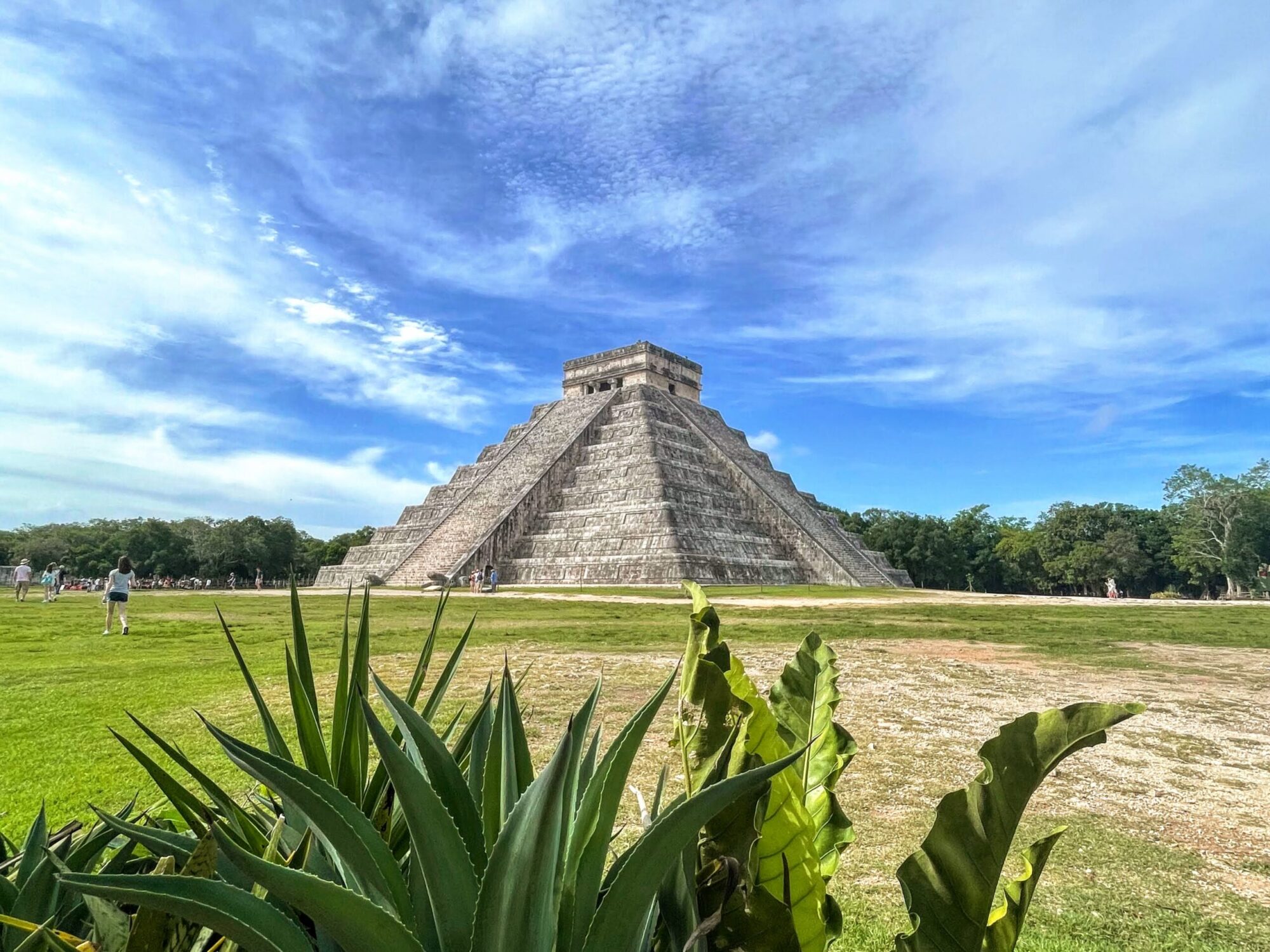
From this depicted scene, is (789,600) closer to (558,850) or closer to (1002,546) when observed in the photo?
(558,850)

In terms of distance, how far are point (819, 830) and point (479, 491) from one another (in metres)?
36.3

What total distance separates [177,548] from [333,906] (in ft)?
189

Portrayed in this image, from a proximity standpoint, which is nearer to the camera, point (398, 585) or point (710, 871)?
point (710, 871)

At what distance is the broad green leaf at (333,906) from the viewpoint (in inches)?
27.5

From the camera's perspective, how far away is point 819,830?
1.19m

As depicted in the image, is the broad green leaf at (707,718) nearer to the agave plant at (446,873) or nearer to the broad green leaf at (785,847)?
the broad green leaf at (785,847)

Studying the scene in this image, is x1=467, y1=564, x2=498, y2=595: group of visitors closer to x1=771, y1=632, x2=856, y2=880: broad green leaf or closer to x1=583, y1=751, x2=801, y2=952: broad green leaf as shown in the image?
x1=771, y1=632, x2=856, y2=880: broad green leaf

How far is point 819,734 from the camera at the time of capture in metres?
1.29

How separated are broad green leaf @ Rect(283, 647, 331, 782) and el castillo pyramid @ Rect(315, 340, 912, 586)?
2547 cm

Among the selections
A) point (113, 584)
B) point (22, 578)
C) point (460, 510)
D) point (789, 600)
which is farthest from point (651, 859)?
point (460, 510)

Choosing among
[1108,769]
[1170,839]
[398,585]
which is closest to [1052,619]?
[1108,769]

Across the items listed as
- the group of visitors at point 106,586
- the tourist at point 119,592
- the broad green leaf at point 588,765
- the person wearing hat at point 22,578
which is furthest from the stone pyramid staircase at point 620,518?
the broad green leaf at point 588,765

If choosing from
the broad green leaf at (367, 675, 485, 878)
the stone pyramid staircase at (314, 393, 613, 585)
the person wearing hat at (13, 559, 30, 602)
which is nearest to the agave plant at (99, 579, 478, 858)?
the broad green leaf at (367, 675, 485, 878)

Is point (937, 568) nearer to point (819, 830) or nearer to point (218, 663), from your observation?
point (218, 663)
